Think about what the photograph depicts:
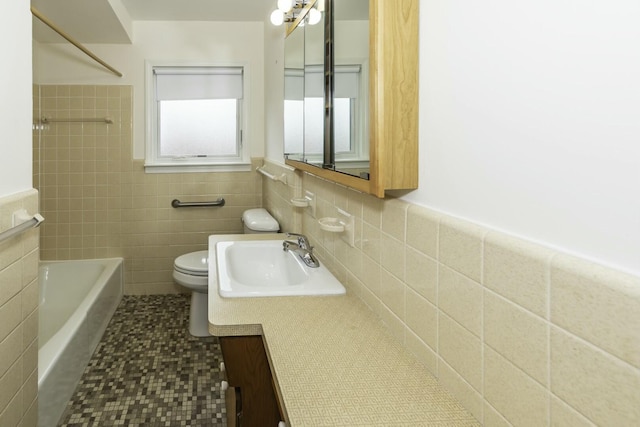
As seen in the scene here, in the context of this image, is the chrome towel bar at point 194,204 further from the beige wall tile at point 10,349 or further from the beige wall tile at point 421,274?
the beige wall tile at point 421,274

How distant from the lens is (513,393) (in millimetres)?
683

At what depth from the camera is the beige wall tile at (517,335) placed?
2.05 ft

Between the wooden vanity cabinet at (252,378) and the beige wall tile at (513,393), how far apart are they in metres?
0.59

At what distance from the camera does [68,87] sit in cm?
337

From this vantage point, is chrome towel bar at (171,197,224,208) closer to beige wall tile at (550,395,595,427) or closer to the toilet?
the toilet

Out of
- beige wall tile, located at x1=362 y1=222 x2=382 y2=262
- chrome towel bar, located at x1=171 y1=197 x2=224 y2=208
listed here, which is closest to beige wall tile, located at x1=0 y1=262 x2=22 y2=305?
beige wall tile, located at x1=362 y1=222 x2=382 y2=262

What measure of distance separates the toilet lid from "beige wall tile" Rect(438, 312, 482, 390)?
7.03ft

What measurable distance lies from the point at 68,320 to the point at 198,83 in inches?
81.8

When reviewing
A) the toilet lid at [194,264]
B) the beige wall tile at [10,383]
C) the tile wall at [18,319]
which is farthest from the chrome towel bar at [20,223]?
the toilet lid at [194,264]

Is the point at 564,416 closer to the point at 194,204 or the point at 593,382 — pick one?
Answer: the point at 593,382

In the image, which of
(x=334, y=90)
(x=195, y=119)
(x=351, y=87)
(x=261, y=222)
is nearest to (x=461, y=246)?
(x=351, y=87)

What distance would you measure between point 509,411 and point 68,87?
3.68m

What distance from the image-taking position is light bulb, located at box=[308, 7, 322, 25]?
1.63 m

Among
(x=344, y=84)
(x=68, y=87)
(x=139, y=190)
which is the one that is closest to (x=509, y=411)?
(x=344, y=84)
